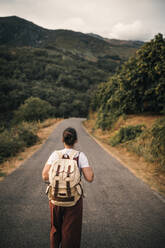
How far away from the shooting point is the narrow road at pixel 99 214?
242 centimetres

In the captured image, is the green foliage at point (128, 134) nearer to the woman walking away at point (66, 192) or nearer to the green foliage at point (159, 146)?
the green foliage at point (159, 146)

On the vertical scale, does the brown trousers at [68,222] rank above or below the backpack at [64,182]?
below

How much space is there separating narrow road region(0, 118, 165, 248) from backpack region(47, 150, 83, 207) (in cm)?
123

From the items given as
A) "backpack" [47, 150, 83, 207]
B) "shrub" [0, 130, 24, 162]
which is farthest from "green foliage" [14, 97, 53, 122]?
"backpack" [47, 150, 83, 207]

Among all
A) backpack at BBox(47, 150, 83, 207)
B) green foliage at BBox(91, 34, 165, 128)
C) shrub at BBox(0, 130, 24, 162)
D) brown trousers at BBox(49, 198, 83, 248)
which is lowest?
shrub at BBox(0, 130, 24, 162)

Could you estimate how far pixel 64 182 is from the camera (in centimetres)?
166

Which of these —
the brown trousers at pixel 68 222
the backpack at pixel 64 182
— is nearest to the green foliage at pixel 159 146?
the brown trousers at pixel 68 222

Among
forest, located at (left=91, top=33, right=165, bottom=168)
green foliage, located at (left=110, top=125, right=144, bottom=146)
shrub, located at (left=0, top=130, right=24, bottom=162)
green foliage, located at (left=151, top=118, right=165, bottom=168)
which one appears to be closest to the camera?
green foliage, located at (left=151, top=118, right=165, bottom=168)

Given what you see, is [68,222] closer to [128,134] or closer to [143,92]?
[128,134]

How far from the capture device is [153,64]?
1012cm

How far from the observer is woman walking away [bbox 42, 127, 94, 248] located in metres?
1.68

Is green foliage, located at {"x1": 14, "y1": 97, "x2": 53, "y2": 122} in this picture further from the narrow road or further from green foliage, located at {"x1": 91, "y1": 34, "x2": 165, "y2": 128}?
the narrow road

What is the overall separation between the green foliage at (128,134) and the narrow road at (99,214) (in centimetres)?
459

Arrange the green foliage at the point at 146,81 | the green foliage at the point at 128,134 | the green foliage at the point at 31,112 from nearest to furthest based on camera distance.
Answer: the green foliage at the point at 128,134
the green foliage at the point at 146,81
the green foliage at the point at 31,112
